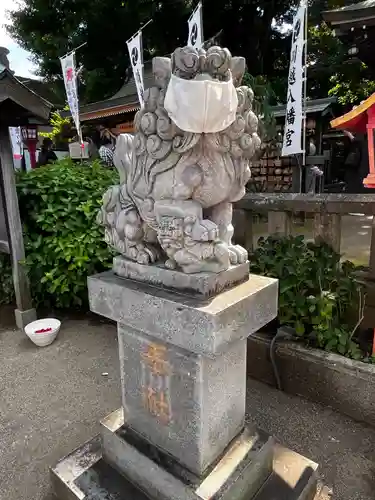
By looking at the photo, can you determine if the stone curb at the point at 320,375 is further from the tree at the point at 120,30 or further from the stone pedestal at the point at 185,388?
the tree at the point at 120,30

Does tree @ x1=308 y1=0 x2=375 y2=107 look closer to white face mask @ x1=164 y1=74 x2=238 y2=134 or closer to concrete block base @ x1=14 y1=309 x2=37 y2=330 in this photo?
concrete block base @ x1=14 y1=309 x2=37 y2=330

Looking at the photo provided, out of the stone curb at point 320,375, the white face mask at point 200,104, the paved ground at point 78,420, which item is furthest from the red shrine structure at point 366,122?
the paved ground at point 78,420

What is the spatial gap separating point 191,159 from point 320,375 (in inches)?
74.8

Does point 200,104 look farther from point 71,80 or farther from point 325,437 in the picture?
point 71,80

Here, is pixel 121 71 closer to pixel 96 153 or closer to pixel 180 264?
pixel 96 153

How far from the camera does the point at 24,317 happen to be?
12.6 feet

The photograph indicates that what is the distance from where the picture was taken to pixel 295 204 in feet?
9.61

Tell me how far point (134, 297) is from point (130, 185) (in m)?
0.52

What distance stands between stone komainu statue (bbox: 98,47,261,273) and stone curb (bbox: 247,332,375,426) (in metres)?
1.32

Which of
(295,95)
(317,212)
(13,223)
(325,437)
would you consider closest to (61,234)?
(13,223)

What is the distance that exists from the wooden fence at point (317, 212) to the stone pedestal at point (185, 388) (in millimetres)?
1332

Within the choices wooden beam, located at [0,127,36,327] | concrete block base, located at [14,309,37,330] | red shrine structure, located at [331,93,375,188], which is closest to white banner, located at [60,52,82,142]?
wooden beam, located at [0,127,36,327]

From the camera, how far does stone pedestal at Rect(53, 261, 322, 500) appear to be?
1.46 m

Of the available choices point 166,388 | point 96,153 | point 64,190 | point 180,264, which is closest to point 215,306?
point 180,264
